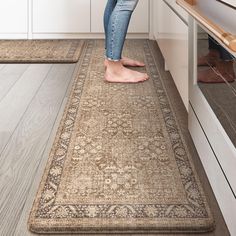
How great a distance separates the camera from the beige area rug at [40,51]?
9.58 ft

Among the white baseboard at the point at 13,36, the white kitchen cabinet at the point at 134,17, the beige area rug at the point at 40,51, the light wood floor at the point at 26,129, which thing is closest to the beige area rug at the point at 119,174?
the light wood floor at the point at 26,129

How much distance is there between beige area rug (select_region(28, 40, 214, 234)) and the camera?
1065 mm

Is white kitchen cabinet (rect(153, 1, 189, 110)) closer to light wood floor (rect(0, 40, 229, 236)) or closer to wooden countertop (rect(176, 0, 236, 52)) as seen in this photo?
light wood floor (rect(0, 40, 229, 236))

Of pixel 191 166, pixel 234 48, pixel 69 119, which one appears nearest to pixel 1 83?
pixel 69 119

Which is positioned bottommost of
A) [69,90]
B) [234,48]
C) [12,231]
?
[12,231]

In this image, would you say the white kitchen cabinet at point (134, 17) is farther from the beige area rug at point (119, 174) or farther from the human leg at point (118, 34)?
the beige area rug at point (119, 174)

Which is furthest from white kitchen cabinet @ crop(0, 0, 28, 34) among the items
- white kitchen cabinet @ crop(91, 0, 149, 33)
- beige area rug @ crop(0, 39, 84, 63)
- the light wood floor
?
the light wood floor

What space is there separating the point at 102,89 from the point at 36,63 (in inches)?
32.1

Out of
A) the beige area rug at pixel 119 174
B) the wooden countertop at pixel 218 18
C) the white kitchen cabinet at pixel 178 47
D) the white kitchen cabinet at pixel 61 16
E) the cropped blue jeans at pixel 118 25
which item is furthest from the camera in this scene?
the white kitchen cabinet at pixel 61 16

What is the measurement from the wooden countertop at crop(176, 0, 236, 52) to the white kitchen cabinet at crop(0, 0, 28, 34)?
9.29 ft

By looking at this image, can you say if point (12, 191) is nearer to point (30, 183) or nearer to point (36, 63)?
point (30, 183)

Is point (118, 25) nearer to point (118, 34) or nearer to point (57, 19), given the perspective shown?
point (118, 34)

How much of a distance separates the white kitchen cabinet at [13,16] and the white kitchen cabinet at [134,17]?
617 millimetres

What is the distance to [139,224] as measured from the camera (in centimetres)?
105
